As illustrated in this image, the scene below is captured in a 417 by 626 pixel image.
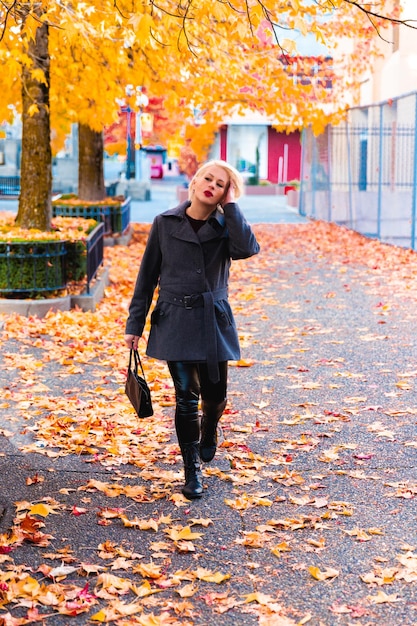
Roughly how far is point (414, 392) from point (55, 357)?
10.9 feet

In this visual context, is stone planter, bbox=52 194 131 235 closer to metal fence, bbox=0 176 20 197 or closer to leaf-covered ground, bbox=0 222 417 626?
leaf-covered ground, bbox=0 222 417 626

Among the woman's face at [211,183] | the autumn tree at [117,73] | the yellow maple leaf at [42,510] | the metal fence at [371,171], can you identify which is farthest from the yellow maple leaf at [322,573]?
the metal fence at [371,171]

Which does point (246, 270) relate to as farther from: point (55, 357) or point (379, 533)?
point (379, 533)

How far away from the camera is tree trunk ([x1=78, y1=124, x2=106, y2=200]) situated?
22.2 meters

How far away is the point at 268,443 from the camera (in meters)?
6.57

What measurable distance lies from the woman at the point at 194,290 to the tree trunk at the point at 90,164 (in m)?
17.1

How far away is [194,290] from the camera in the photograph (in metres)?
5.43

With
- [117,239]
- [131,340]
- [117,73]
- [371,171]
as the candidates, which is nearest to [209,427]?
[131,340]

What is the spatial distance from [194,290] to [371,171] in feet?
56.9

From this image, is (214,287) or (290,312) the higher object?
(214,287)

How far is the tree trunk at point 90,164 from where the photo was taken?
22172mm

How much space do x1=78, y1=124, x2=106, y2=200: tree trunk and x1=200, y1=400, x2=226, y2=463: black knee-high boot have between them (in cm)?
1701

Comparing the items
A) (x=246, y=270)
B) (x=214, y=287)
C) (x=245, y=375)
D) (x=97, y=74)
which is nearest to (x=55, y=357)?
(x=245, y=375)

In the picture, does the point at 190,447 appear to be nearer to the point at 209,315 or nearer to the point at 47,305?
the point at 209,315
